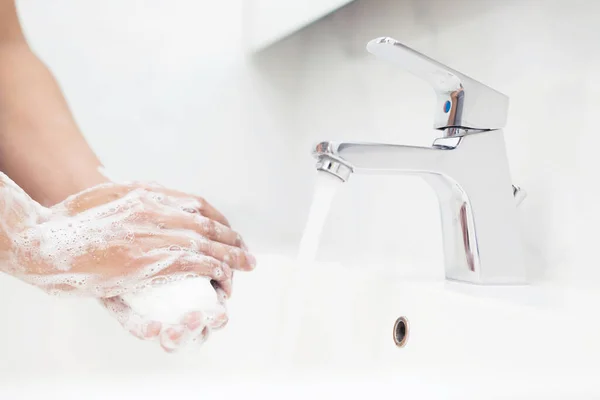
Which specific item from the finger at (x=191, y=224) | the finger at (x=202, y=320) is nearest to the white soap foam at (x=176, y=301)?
the finger at (x=202, y=320)

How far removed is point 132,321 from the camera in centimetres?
65

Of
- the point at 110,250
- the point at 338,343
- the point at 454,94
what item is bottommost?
the point at 338,343

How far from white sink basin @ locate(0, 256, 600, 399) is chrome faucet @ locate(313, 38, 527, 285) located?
34 millimetres

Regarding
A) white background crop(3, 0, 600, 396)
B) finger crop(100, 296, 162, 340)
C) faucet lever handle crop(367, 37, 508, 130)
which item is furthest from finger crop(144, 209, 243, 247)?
faucet lever handle crop(367, 37, 508, 130)

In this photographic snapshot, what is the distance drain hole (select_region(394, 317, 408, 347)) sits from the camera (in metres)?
0.60

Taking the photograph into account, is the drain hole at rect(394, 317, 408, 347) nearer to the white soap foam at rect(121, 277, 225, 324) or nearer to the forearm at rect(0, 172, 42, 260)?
the white soap foam at rect(121, 277, 225, 324)

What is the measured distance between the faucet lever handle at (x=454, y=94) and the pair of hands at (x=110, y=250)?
1.10 feet

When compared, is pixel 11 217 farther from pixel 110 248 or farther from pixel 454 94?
pixel 454 94

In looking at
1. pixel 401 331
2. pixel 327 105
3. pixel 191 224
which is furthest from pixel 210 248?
pixel 327 105

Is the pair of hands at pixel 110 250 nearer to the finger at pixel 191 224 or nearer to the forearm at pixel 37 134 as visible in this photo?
the finger at pixel 191 224

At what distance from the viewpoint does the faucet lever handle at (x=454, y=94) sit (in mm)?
508

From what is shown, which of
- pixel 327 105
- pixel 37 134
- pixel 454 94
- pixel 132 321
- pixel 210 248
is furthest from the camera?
pixel 327 105

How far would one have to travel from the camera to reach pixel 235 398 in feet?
2.44

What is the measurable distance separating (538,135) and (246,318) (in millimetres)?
527
